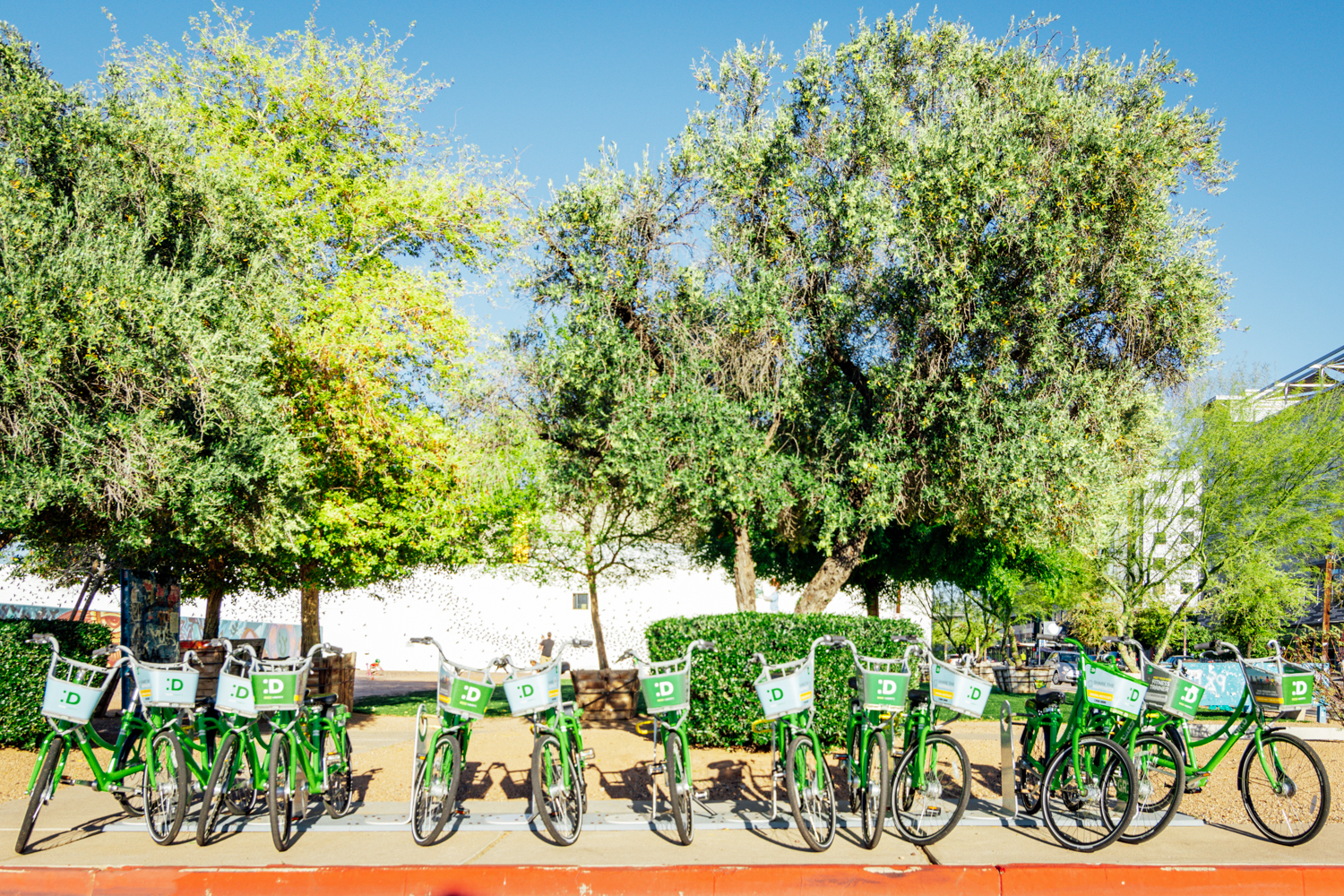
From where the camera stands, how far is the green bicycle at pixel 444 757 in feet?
18.4

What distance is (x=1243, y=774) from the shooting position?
19.8 feet

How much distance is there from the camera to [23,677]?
29.6 ft

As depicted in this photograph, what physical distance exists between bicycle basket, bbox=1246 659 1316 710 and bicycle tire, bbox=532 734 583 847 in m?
4.91

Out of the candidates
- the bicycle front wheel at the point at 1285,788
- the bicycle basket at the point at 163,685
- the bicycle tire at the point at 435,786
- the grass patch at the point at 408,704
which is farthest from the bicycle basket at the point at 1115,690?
the grass patch at the point at 408,704

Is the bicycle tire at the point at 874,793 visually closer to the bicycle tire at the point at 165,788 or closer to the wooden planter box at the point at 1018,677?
the bicycle tire at the point at 165,788

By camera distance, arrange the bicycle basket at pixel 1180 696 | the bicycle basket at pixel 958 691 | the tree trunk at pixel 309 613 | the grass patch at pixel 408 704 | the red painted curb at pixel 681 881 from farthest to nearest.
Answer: the tree trunk at pixel 309 613 < the grass patch at pixel 408 704 < the bicycle basket at pixel 1180 696 < the bicycle basket at pixel 958 691 < the red painted curb at pixel 681 881

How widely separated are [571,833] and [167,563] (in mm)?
9152

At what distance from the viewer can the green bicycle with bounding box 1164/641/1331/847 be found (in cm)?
578

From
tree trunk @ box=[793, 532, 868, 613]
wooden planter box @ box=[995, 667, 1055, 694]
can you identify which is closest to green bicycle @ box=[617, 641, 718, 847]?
tree trunk @ box=[793, 532, 868, 613]

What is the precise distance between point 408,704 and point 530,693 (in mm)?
12895

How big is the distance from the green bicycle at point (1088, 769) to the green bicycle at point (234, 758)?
557 centimetres

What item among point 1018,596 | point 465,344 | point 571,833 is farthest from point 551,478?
point 1018,596

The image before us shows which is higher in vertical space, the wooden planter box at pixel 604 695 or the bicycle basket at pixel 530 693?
the bicycle basket at pixel 530 693

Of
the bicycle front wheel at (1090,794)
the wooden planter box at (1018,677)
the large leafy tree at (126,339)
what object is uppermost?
the large leafy tree at (126,339)
